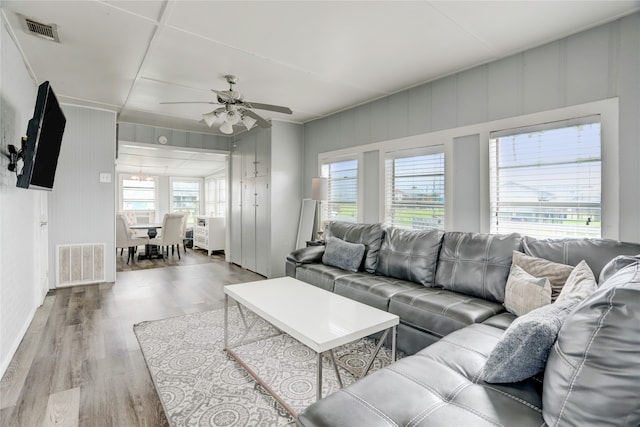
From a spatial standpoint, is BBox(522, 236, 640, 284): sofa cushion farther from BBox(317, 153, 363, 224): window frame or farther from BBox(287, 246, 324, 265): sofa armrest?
BBox(317, 153, 363, 224): window frame

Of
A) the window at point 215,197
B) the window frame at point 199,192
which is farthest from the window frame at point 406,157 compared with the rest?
the window frame at point 199,192

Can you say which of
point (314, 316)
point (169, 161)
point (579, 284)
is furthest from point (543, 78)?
point (169, 161)

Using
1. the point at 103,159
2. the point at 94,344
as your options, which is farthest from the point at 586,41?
the point at 103,159

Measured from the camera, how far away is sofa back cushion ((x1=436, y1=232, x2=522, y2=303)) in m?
2.45

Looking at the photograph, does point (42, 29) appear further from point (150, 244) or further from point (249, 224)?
point (150, 244)

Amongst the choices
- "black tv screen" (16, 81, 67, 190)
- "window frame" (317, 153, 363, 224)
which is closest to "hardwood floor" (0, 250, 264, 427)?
"black tv screen" (16, 81, 67, 190)

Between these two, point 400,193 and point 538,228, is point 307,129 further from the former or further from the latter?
point 538,228

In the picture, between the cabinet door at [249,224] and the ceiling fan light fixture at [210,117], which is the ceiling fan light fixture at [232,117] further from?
the cabinet door at [249,224]

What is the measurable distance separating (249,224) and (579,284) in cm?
481

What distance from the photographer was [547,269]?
7.00 feet

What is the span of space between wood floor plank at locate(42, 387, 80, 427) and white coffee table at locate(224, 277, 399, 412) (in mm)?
974

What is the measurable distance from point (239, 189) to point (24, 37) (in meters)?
3.81

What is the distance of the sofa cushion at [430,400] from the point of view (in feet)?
3.53

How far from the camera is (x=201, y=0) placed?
84.2 inches
